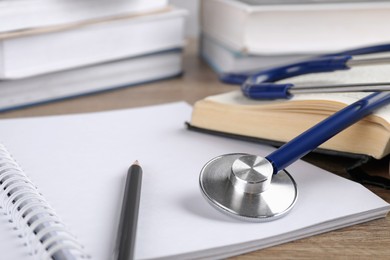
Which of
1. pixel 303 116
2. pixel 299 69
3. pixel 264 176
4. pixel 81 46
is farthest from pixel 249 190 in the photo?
pixel 81 46

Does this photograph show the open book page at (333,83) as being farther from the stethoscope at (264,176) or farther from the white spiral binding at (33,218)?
the white spiral binding at (33,218)

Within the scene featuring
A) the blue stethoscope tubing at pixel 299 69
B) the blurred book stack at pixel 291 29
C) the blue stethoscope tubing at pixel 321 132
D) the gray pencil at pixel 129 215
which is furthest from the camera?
the blurred book stack at pixel 291 29

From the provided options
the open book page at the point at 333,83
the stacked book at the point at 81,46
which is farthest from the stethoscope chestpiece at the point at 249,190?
the stacked book at the point at 81,46

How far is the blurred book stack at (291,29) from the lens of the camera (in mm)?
731

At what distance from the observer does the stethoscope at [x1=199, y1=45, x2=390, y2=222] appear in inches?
16.2

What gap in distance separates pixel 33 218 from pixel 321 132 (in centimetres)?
24

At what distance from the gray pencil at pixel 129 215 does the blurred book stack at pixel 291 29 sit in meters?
0.33

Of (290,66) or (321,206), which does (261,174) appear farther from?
(290,66)

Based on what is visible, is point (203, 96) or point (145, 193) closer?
point (145, 193)

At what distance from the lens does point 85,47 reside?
68 centimetres

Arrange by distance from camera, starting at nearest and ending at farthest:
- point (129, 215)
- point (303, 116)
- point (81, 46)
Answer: point (129, 215) < point (303, 116) < point (81, 46)

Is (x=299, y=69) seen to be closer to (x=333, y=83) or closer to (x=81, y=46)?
(x=333, y=83)

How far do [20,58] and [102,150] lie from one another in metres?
0.18

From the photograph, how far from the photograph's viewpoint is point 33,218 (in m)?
0.39
